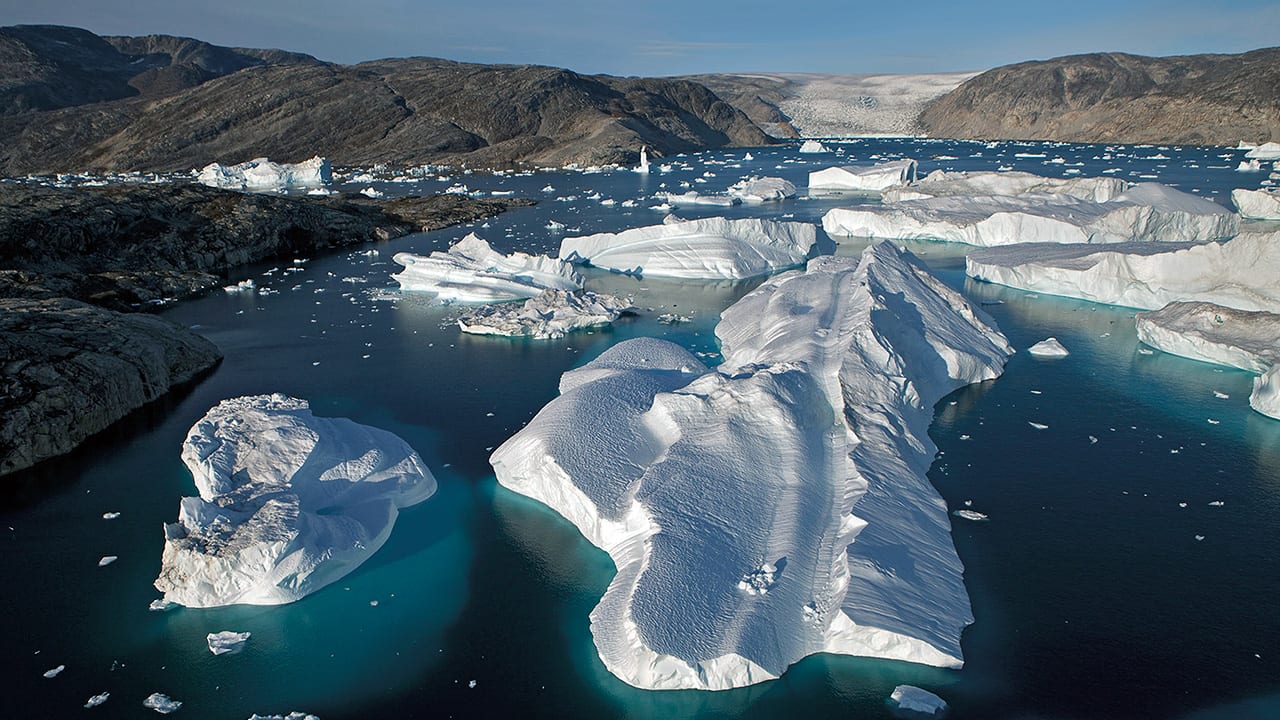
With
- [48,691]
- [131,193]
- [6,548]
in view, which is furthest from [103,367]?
[131,193]

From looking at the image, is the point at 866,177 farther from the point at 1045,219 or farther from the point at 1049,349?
the point at 1049,349

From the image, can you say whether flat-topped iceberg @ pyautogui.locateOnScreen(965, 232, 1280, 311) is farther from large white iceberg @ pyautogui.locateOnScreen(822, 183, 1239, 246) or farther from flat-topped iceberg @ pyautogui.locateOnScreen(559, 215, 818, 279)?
flat-topped iceberg @ pyautogui.locateOnScreen(559, 215, 818, 279)

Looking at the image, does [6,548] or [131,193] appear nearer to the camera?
[6,548]

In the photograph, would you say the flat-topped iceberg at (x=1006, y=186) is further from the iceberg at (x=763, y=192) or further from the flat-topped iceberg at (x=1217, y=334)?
the flat-topped iceberg at (x=1217, y=334)

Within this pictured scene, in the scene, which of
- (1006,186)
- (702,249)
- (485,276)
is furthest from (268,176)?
(1006,186)

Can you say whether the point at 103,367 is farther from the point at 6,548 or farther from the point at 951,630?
the point at 951,630

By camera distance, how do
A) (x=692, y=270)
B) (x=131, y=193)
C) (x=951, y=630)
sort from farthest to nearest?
(x=131, y=193)
(x=692, y=270)
(x=951, y=630)

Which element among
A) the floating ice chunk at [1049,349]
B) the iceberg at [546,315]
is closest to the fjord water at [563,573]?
the floating ice chunk at [1049,349]
